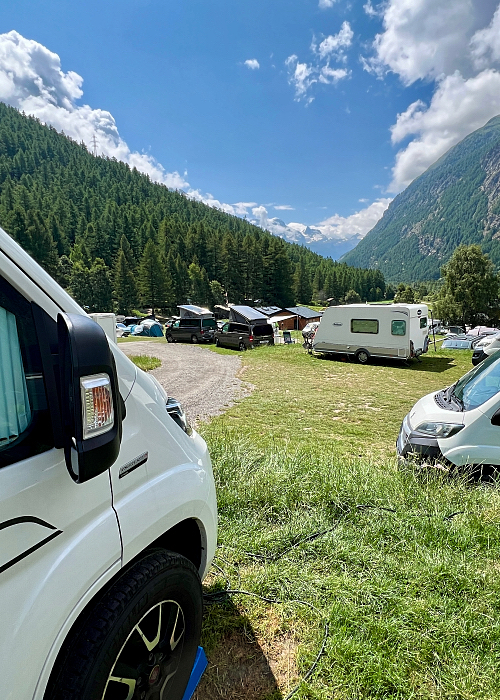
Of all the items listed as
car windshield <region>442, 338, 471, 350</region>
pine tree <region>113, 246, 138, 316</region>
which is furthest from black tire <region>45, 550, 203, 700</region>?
pine tree <region>113, 246, 138, 316</region>

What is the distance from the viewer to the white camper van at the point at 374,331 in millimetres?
17062

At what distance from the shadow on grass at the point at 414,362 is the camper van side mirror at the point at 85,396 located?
17.6m

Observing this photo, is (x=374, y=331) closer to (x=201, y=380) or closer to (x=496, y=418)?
(x=201, y=380)

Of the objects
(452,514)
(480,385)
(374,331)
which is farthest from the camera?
(374,331)

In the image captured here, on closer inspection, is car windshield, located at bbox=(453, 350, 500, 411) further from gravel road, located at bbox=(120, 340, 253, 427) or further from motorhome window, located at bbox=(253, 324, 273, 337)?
motorhome window, located at bbox=(253, 324, 273, 337)

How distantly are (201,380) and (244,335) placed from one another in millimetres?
9985

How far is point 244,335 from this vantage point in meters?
24.9

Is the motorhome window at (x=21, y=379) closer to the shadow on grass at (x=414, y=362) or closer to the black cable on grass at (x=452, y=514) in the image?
the black cable on grass at (x=452, y=514)

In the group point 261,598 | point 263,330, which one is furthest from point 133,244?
point 261,598

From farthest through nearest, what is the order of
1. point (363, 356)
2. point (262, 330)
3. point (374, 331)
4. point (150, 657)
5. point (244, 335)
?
1. point (262, 330)
2. point (244, 335)
3. point (363, 356)
4. point (374, 331)
5. point (150, 657)

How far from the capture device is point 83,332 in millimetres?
990

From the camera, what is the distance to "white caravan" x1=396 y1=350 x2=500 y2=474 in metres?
3.95

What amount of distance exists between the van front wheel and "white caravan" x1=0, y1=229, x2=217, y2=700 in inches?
714

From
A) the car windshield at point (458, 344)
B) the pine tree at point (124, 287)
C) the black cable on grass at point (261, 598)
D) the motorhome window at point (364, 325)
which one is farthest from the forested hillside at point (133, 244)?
the black cable on grass at point (261, 598)
